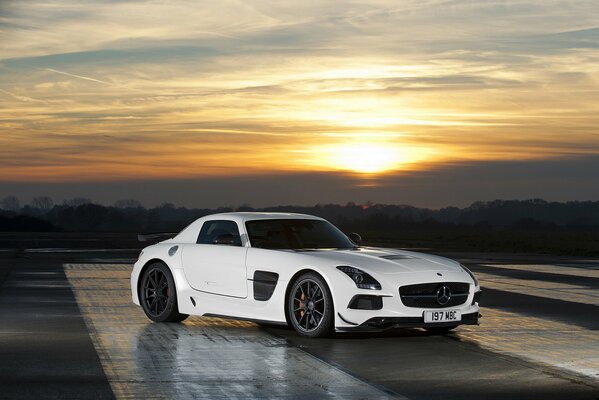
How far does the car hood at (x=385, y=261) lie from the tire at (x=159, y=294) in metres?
2.02

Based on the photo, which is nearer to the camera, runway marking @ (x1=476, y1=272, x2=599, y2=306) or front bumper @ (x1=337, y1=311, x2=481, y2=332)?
front bumper @ (x1=337, y1=311, x2=481, y2=332)

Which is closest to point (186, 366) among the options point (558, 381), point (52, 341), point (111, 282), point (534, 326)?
point (52, 341)

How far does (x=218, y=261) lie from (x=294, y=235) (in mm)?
1014

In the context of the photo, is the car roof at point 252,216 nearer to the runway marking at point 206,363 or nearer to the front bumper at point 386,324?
the runway marking at point 206,363

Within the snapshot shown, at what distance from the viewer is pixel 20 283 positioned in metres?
21.8

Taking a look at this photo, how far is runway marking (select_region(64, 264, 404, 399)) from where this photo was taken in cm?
905

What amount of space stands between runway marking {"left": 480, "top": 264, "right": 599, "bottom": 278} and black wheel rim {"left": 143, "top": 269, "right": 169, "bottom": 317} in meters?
14.7

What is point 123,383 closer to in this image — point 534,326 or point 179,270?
point 179,270

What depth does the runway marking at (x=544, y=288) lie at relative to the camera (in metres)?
19.5

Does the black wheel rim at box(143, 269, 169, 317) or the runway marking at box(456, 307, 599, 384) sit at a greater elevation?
the black wheel rim at box(143, 269, 169, 317)

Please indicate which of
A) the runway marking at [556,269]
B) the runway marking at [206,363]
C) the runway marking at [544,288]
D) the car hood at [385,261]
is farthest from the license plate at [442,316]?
the runway marking at [556,269]

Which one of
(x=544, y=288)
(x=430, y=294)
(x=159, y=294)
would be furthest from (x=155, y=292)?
(x=544, y=288)

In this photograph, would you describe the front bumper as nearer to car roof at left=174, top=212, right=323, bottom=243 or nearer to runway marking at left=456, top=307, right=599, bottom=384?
runway marking at left=456, top=307, right=599, bottom=384

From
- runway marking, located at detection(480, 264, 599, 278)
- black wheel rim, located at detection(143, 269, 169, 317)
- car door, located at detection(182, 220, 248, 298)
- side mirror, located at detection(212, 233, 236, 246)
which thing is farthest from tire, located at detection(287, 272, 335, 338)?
runway marking, located at detection(480, 264, 599, 278)
